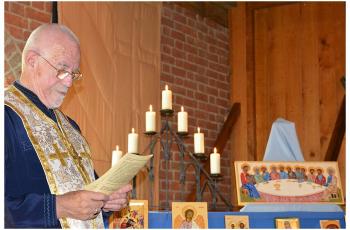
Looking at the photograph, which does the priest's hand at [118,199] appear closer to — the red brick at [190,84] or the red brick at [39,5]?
the red brick at [39,5]

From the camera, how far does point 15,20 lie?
12.2ft

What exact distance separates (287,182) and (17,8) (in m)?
1.94

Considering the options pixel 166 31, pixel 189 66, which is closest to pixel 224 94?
pixel 189 66

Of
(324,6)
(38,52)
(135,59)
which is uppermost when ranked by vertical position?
(324,6)

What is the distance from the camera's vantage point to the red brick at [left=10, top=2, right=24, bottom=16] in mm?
3732

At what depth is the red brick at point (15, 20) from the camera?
3.67 m

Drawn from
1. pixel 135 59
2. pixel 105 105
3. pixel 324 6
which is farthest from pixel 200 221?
pixel 324 6

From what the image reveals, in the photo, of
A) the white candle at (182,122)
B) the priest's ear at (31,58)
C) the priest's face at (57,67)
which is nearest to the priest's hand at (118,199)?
the priest's face at (57,67)

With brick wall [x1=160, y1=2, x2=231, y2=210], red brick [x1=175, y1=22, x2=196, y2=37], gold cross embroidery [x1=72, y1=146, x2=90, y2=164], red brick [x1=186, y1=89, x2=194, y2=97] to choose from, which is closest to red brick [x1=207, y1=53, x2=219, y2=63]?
brick wall [x1=160, y1=2, x2=231, y2=210]

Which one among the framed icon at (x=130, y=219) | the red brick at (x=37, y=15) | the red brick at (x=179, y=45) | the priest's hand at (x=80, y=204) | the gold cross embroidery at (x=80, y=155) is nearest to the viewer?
the priest's hand at (x=80, y=204)

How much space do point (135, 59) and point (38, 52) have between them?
2707mm

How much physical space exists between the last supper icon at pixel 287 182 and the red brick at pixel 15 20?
1.58 metres

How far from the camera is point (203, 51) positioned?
18.5 ft

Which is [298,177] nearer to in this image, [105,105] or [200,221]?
[200,221]
